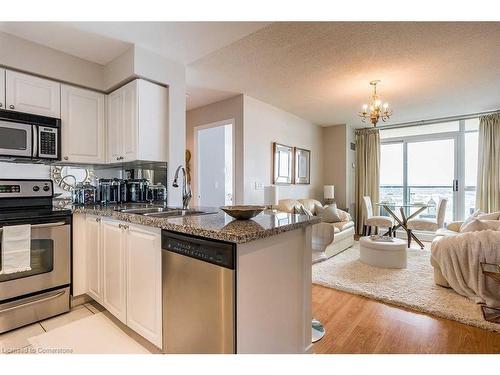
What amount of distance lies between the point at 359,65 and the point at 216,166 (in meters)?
3.40

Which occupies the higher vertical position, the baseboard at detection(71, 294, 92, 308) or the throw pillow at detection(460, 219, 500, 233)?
the throw pillow at detection(460, 219, 500, 233)

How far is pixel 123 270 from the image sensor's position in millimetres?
1876

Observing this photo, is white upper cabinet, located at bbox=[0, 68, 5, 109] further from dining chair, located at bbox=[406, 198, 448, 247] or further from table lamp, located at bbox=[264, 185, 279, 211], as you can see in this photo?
dining chair, located at bbox=[406, 198, 448, 247]

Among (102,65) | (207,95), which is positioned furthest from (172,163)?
(207,95)

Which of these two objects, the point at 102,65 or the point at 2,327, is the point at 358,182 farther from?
the point at 2,327

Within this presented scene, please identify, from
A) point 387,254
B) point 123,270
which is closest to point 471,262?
point 387,254

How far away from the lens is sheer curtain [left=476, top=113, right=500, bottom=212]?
4688mm

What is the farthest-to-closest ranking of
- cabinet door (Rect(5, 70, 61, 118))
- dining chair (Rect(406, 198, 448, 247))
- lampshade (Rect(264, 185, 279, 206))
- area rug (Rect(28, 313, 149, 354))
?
1. dining chair (Rect(406, 198, 448, 247))
2. lampshade (Rect(264, 185, 279, 206))
3. cabinet door (Rect(5, 70, 61, 118))
4. area rug (Rect(28, 313, 149, 354))

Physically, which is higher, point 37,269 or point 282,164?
point 282,164

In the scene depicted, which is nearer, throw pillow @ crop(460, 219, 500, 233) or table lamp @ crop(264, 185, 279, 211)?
throw pillow @ crop(460, 219, 500, 233)

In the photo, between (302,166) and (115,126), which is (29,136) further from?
(302,166)

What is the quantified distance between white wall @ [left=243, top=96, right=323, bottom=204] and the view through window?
6.08 feet

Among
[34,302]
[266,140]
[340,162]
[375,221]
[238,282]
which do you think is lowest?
[34,302]

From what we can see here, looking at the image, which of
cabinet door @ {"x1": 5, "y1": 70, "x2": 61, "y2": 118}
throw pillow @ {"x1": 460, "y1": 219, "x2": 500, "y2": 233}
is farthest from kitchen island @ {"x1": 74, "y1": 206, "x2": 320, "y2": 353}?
throw pillow @ {"x1": 460, "y1": 219, "x2": 500, "y2": 233}
